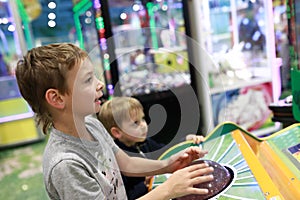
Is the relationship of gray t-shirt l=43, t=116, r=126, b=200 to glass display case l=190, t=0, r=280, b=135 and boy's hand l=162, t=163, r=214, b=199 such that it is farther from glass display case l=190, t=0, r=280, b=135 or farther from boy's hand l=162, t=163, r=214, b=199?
glass display case l=190, t=0, r=280, b=135

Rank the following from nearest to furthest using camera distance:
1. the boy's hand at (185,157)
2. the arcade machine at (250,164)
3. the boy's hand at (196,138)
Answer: the arcade machine at (250,164) → the boy's hand at (185,157) → the boy's hand at (196,138)

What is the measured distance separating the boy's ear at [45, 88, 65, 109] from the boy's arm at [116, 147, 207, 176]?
15.0 inches

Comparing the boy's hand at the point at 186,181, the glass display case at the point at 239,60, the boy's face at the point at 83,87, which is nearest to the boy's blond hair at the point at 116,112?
the boy's face at the point at 83,87

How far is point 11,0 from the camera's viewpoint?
359 cm

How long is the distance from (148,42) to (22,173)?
70.2 inches

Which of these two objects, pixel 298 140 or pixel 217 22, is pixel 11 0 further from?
pixel 298 140

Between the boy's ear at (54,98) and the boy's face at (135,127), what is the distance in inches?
17.8

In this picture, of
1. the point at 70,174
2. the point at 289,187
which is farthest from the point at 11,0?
the point at 289,187

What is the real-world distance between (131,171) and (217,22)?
2.15 m

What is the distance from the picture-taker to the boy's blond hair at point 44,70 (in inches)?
33.2

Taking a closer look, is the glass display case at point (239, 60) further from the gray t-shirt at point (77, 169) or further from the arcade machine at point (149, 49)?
the gray t-shirt at point (77, 169)

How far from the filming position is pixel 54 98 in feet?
2.83

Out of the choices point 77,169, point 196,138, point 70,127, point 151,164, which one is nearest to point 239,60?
point 196,138

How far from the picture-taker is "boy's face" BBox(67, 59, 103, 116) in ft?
2.78
